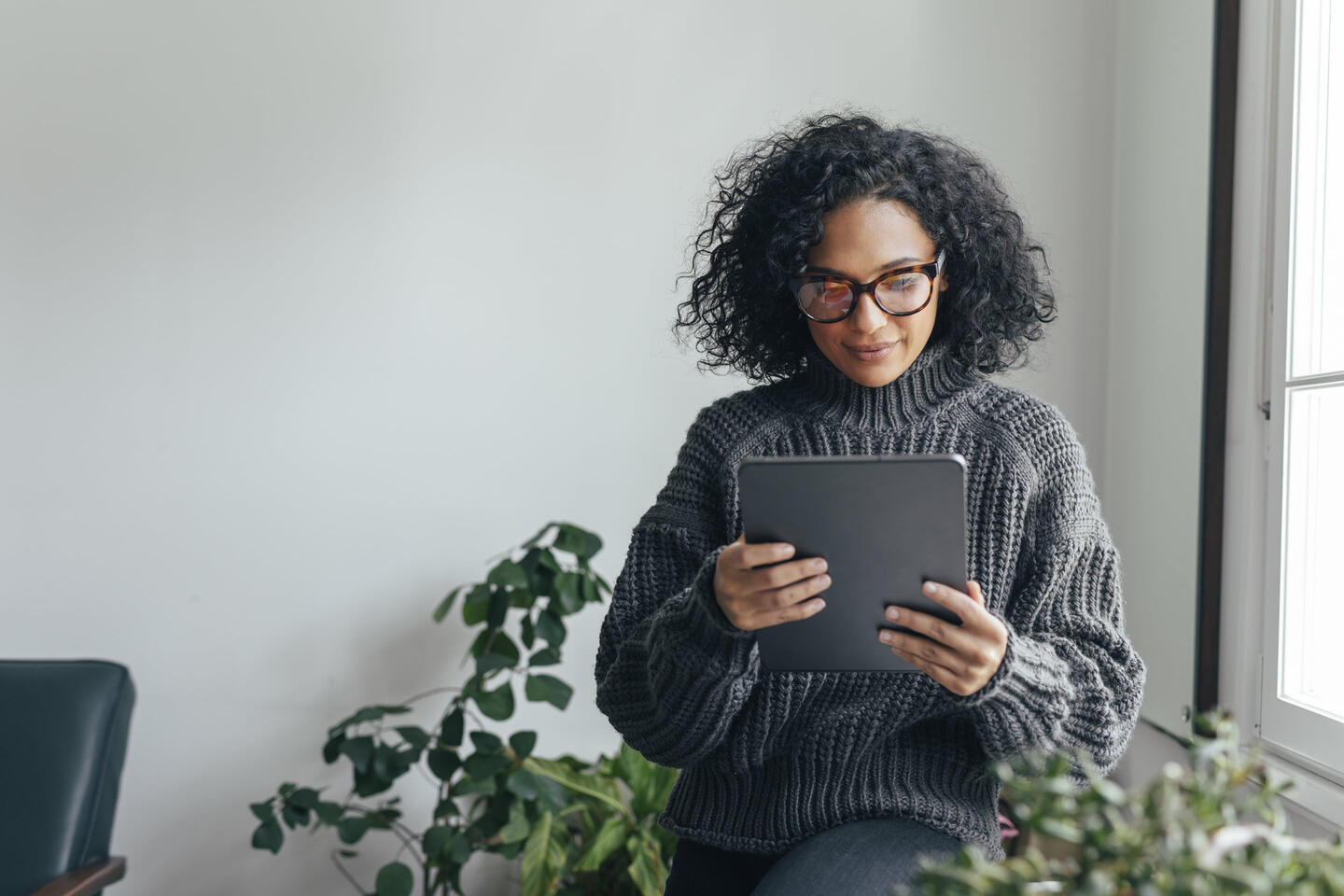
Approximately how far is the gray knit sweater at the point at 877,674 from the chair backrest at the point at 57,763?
1.01 metres

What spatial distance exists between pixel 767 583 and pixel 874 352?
294 millimetres

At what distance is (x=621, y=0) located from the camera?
2.11 meters

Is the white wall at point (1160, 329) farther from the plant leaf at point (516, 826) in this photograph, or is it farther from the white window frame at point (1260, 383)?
the plant leaf at point (516, 826)

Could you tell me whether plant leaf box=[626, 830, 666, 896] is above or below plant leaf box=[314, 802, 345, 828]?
below

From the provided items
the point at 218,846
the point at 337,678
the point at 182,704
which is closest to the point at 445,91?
the point at 337,678

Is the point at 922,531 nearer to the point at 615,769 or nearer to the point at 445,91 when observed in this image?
the point at 615,769

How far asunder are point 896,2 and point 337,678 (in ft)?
5.70

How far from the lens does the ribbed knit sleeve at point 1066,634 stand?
92cm

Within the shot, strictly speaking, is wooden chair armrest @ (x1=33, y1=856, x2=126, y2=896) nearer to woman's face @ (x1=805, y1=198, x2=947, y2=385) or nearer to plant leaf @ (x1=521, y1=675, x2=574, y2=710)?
plant leaf @ (x1=521, y1=675, x2=574, y2=710)

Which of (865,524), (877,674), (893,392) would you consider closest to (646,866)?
(877,674)

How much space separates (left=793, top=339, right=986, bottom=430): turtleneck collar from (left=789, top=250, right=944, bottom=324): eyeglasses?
8 centimetres

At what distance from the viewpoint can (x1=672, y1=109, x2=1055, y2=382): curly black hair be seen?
1056mm

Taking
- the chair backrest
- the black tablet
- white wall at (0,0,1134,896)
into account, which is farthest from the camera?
white wall at (0,0,1134,896)

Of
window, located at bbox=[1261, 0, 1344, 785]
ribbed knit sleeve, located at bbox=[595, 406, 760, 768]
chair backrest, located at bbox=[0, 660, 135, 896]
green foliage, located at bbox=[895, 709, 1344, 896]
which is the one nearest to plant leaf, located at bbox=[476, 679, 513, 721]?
chair backrest, located at bbox=[0, 660, 135, 896]
